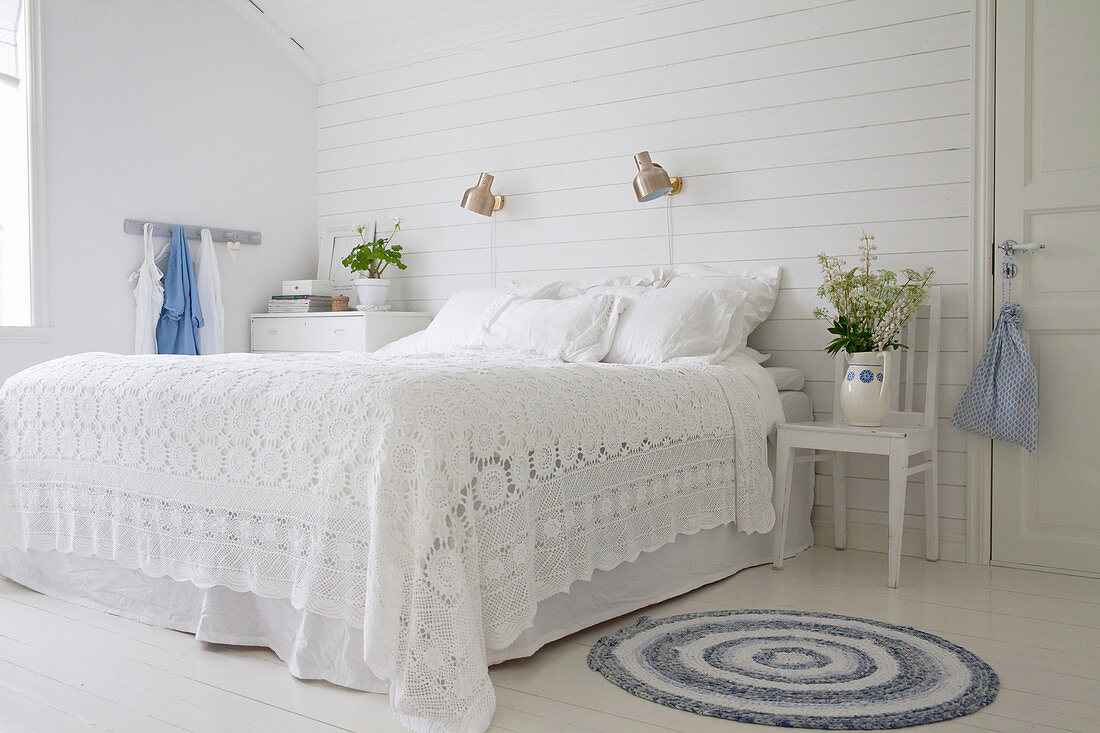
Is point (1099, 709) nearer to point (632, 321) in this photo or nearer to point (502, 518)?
point (502, 518)

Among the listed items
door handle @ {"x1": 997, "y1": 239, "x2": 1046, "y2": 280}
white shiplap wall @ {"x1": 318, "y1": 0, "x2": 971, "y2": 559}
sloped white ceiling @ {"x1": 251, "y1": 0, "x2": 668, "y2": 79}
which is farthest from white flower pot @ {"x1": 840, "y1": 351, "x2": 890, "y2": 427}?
sloped white ceiling @ {"x1": 251, "y1": 0, "x2": 668, "y2": 79}

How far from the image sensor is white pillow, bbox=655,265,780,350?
3.23 metres

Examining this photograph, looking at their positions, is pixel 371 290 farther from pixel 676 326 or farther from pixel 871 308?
pixel 871 308

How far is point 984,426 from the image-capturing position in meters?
2.93

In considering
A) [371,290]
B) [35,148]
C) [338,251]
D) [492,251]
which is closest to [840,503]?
[492,251]

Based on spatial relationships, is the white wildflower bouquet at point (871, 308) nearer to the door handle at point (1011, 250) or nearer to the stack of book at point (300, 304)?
the door handle at point (1011, 250)

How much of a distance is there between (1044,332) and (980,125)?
717mm

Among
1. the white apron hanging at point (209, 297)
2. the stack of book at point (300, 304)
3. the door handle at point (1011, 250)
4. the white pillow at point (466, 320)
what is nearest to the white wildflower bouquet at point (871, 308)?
the door handle at point (1011, 250)

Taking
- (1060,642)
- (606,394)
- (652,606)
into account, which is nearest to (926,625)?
(1060,642)

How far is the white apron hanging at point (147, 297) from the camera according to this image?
4.00m

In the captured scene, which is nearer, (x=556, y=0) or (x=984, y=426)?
(x=984, y=426)

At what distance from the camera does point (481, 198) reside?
3.97m

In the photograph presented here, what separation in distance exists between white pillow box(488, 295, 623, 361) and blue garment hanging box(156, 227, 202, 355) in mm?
1624

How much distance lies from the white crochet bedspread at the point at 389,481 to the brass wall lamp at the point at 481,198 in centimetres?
158
